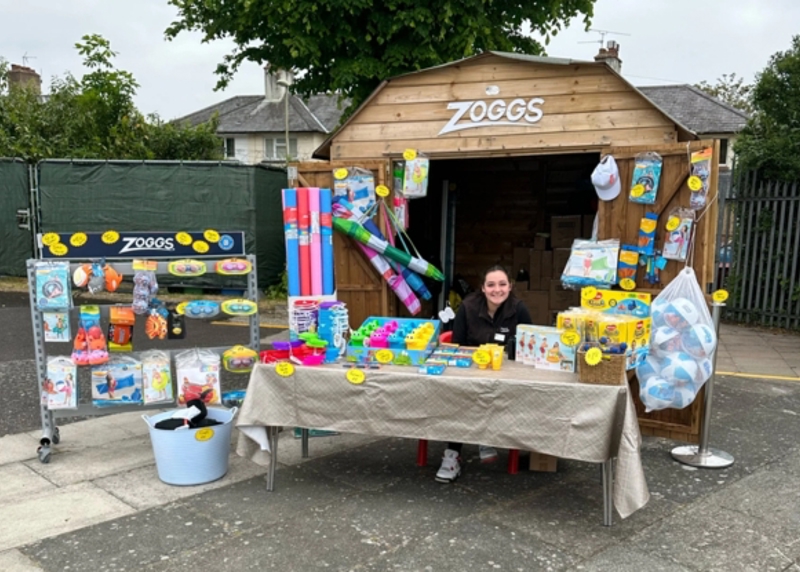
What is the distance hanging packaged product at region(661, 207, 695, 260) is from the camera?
15.4 feet

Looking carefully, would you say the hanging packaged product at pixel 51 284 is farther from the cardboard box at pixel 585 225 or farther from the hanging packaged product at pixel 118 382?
the cardboard box at pixel 585 225

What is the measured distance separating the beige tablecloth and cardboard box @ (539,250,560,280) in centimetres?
499

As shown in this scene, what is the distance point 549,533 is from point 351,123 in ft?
13.0

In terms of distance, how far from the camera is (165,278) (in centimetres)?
1162

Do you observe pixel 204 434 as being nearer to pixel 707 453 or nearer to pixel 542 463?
pixel 542 463

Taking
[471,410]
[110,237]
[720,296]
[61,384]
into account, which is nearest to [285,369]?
[471,410]

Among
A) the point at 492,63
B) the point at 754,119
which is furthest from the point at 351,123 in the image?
the point at 754,119

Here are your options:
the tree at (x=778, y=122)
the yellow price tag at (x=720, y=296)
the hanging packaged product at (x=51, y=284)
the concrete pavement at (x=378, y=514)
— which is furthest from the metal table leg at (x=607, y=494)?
the tree at (x=778, y=122)

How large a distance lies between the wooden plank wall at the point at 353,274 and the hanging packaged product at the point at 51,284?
2132 mm

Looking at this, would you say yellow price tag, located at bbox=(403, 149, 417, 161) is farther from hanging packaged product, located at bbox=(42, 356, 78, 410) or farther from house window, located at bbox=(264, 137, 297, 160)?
house window, located at bbox=(264, 137, 297, 160)

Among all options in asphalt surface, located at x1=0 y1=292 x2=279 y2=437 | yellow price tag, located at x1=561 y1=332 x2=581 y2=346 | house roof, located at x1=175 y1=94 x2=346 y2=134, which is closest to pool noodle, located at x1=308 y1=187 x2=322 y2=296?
asphalt surface, located at x1=0 y1=292 x2=279 y2=437

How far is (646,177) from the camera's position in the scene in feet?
15.7

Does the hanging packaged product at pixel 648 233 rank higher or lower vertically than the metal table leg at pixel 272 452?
higher

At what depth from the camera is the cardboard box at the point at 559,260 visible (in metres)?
8.47
